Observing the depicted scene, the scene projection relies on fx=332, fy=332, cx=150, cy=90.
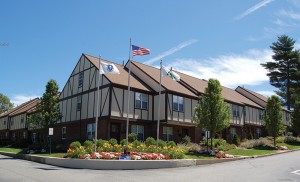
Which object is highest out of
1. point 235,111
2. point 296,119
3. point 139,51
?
point 139,51

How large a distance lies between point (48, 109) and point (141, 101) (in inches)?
379

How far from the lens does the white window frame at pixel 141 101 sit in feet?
Answer: 104

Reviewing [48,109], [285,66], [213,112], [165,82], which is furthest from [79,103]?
[285,66]

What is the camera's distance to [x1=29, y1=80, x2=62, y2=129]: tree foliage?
3328 centimetres

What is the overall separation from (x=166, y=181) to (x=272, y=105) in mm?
25340

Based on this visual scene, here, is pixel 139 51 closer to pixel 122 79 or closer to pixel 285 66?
pixel 122 79

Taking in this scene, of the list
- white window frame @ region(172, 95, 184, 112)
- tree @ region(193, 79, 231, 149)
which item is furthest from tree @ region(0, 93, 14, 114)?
tree @ region(193, 79, 231, 149)

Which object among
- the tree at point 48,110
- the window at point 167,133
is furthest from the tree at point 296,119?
the tree at point 48,110

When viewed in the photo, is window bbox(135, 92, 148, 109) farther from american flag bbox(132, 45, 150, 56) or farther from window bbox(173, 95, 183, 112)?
american flag bbox(132, 45, 150, 56)

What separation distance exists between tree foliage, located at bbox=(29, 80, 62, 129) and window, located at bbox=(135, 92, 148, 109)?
8.73 meters

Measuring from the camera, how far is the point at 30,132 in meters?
48.5

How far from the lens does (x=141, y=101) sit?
3225cm

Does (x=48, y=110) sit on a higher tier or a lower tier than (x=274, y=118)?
higher

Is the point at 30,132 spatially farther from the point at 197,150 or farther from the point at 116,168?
the point at 116,168
